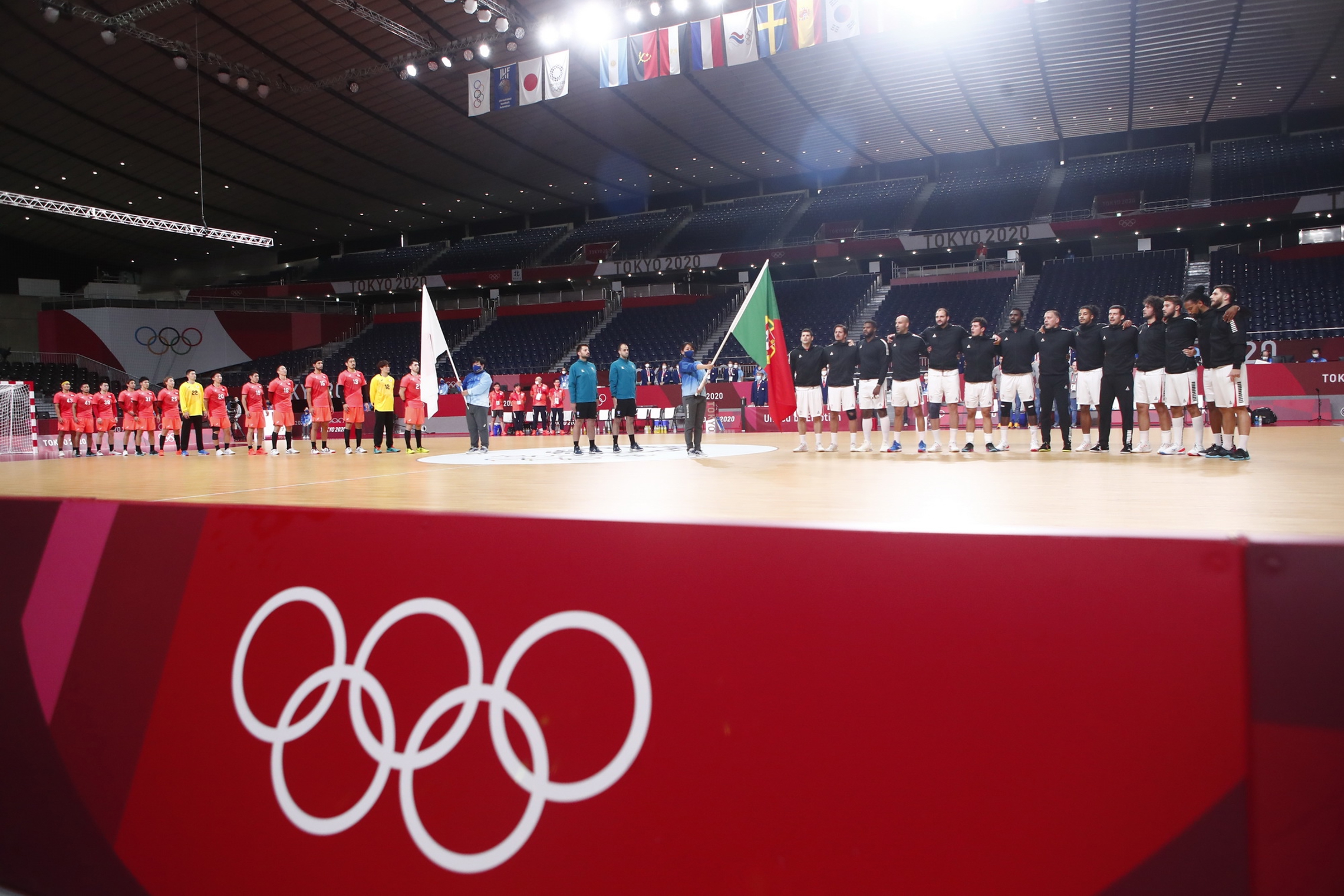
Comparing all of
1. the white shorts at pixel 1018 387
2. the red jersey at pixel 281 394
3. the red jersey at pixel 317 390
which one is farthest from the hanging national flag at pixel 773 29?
the red jersey at pixel 281 394

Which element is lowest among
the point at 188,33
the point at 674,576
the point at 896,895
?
the point at 896,895

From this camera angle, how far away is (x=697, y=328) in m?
33.7

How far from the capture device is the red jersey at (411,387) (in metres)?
16.6

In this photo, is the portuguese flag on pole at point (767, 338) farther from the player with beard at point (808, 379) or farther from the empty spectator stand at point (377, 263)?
the empty spectator stand at point (377, 263)

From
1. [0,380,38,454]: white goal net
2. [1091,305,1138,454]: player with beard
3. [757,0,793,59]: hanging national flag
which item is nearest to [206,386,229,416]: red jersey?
[0,380,38,454]: white goal net

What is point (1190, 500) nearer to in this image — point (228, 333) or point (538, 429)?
point (538, 429)

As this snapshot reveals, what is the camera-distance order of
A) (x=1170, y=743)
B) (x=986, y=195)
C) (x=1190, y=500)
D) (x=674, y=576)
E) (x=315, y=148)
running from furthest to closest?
(x=986, y=195) → (x=315, y=148) → (x=1190, y=500) → (x=674, y=576) → (x=1170, y=743)

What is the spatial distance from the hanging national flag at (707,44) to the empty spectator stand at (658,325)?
1536 centimetres

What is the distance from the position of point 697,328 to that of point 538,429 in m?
10.5

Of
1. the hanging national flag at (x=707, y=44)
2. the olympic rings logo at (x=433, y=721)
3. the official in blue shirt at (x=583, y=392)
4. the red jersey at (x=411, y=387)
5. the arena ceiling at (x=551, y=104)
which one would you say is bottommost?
the olympic rings logo at (x=433, y=721)

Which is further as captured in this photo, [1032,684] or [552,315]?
[552,315]

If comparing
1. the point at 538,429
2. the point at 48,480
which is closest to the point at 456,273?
the point at 538,429

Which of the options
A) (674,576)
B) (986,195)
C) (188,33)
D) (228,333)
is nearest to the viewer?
(674,576)

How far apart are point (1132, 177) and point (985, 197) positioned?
5.31 m
